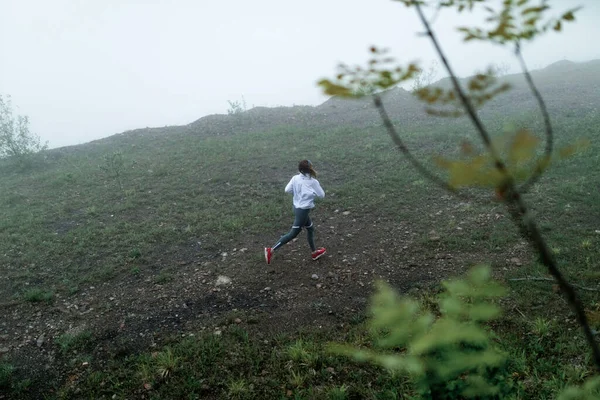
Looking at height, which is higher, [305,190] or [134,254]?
[305,190]

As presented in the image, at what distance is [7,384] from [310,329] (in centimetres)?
404

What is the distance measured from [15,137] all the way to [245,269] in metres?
17.8

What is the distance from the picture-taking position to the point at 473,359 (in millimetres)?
1442

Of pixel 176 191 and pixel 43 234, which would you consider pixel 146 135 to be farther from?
pixel 43 234

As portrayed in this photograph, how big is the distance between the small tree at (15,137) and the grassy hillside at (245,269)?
13.9ft

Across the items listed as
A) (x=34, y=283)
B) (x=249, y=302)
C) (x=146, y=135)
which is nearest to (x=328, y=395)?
(x=249, y=302)

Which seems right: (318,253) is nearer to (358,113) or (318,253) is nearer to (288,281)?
(288,281)

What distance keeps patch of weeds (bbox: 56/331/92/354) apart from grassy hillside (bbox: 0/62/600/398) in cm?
2

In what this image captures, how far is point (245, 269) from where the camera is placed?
7.63 m

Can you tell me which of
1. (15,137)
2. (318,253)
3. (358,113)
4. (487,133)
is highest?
(15,137)

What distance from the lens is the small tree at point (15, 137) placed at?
Answer: 18719 millimetres

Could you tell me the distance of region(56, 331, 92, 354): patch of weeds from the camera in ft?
18.5

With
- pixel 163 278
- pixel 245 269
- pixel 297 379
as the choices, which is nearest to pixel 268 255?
pixel 245 269

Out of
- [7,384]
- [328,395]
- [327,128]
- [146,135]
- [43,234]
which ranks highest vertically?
[146,135]
